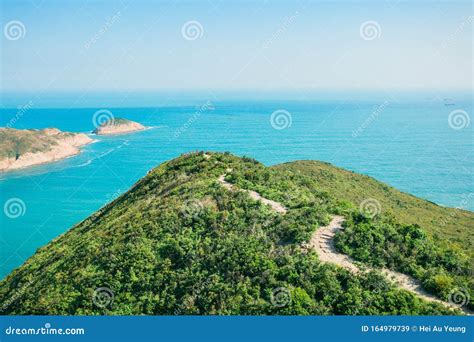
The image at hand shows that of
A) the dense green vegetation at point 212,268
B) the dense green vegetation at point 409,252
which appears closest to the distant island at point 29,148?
the dense green vegetation at point 212,268

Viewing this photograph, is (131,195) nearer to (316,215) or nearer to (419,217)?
(316,215)

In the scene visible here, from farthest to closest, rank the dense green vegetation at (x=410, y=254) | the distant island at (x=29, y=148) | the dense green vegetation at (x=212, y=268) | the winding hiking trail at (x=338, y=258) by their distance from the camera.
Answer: the distant island at (x=29, y=148), the dense green vegetation at (x=410, y=254), the winding hiking trail at (x=338, y=258), the dense green vegetation at (x=212, y=268)

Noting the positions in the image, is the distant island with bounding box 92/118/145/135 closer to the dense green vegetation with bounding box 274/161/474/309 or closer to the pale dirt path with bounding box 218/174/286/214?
the pale dirt path with bounding box 218/174/286/214

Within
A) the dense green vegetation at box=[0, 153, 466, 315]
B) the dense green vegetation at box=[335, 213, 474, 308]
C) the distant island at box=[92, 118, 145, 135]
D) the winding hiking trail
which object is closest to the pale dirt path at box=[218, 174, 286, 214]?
the winding hiking trail

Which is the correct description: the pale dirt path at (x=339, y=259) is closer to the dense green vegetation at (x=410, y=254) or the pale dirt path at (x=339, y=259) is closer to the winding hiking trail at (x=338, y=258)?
the winding hiking trail at (x=338, y=258)

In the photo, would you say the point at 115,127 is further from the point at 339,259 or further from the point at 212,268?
the point at 339,259

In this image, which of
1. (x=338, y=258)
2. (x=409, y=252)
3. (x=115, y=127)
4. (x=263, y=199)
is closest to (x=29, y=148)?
(x=115, y=127)
